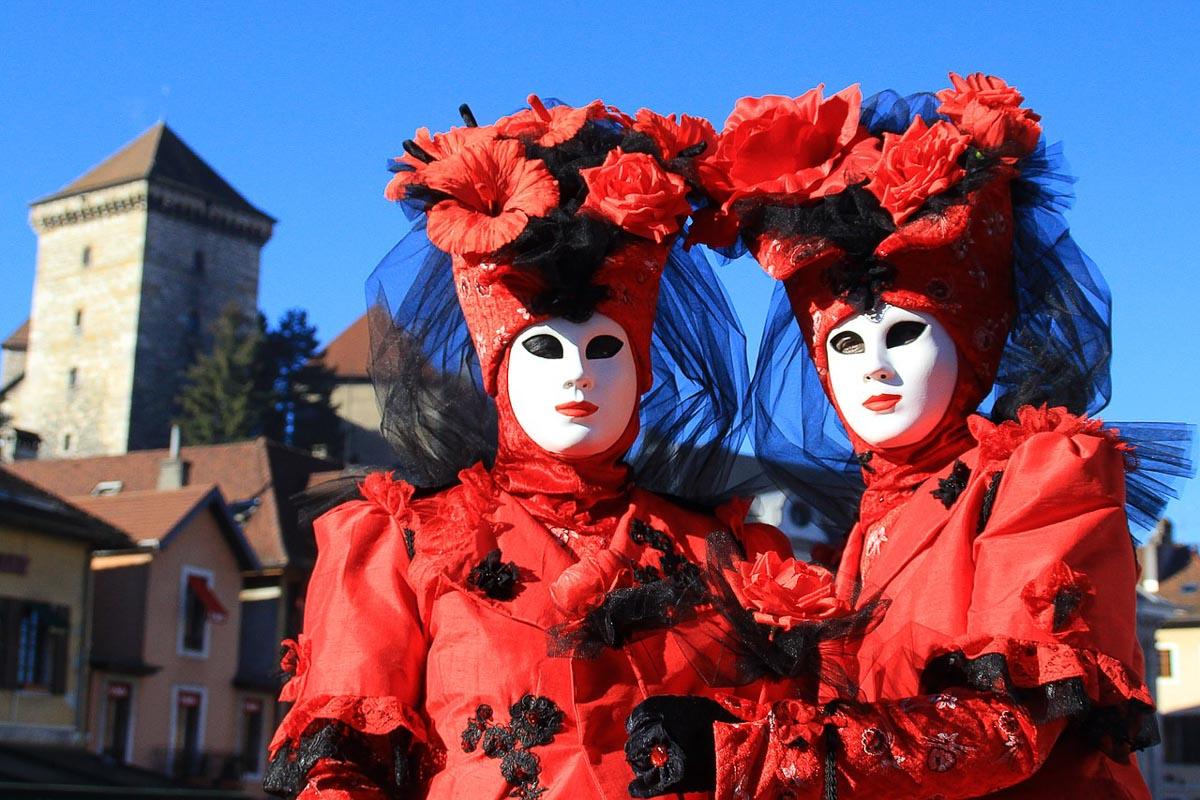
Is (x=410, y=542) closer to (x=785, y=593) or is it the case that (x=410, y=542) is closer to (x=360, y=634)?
(x=360, y=634)

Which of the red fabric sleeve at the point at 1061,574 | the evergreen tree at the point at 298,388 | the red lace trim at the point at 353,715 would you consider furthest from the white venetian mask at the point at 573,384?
the evergreen tree at the point at 298,388

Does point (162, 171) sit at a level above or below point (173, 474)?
above

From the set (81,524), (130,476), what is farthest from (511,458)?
(130,476)

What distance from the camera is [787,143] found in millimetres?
4602

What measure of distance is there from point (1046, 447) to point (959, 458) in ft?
1.30

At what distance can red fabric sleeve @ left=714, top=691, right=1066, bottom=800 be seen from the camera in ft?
10.7

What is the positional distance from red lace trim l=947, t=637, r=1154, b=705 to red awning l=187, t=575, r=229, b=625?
27495 mm

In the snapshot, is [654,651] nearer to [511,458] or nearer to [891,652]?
[891,652]

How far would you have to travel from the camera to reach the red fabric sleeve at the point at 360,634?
14.3 feet

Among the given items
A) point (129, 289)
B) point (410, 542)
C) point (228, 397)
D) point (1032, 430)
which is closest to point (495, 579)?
point (410, 542)

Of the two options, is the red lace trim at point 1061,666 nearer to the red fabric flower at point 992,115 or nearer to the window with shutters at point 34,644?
the red fabric flower at point 992,115

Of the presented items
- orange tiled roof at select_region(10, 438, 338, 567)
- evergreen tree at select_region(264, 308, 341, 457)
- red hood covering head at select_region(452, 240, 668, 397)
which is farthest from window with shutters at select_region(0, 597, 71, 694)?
evergreen tree at select_region(264, 308, 341, 457)

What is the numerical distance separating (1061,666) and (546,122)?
7.34 feet

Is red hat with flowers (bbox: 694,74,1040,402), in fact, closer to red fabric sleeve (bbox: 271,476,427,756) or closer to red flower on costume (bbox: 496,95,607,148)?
red flower on costume (bbox: 496,95,607,148)
